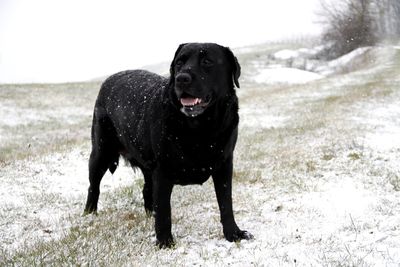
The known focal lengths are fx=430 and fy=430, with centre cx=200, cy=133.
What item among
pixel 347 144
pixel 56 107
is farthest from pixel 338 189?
pixel 56 107

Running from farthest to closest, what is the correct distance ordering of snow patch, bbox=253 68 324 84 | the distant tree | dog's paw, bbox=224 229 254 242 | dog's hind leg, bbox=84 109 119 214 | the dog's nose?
the distant tree
snow patch, bbox=253 68 324 84
dog's hind leg, bbox=84 109 119 214
dog's paw, bbox=224 229 254 242
the dog's nose

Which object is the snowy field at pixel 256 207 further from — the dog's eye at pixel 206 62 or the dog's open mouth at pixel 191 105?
the dog's eye at pixel 206 62

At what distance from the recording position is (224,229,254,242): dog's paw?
4207 mm

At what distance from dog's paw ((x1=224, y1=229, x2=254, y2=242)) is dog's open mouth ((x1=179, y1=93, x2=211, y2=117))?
1.30 meters

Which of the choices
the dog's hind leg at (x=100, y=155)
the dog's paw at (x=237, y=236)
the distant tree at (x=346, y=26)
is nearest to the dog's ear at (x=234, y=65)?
the dog's paw at (x=237, y=236)

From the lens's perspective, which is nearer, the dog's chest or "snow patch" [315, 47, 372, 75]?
the dog's chest

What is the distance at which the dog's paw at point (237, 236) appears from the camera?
4.21m

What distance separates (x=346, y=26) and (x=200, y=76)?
160 ft

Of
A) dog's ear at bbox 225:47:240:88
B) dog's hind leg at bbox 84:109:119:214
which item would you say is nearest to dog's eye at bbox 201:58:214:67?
dog's ear at bbox 225:47:240:88

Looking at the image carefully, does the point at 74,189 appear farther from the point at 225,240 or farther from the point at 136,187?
the point at 225,240

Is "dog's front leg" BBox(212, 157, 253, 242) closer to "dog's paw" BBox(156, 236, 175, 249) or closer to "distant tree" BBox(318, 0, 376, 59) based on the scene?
"dog's paw" BBox(156, 236, 175, 249)

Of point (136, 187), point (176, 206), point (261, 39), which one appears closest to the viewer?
point (176, 206)

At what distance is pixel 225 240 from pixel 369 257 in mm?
1374

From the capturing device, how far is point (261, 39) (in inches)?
2657
